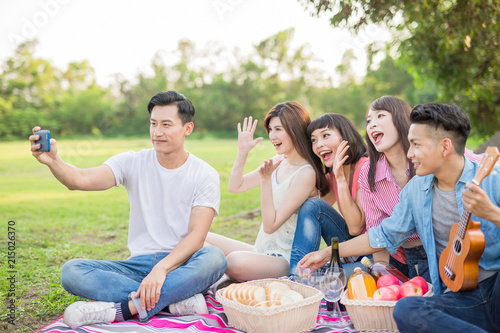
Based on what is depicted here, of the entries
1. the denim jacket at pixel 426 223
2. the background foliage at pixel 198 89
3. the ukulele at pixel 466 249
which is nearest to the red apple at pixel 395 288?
the denim jacket at pixel 426 223

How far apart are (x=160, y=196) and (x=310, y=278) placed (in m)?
1.39

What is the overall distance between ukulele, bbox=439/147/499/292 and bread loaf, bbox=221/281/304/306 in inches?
38.6

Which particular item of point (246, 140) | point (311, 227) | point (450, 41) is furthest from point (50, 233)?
point (450, 41)

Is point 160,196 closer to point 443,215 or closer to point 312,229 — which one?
point 312,229

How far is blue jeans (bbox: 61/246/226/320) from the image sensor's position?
3240 millimetres

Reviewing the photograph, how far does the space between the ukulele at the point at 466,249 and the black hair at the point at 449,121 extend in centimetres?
28

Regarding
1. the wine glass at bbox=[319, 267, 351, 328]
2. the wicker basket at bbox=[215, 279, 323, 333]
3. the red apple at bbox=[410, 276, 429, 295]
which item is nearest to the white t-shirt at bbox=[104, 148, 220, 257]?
→ the wicker basket at bbox=[215, 279, 323, 333]

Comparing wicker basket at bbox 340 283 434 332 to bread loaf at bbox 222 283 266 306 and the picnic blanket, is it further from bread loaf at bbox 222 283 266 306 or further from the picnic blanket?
bread loaf at bbox 222 283 266 306

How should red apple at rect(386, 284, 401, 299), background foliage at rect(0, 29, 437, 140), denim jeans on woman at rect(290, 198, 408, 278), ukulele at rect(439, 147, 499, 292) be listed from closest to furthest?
ukulele at rect(439, 147, 499, 292) < red apple at rect(386, 284, 401, 299) < denim jeans on woman at rect(290, 198, 408, 278) < background foliage at rect(0, 29, 437, 140)

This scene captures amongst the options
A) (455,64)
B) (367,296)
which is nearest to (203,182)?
(367,296)

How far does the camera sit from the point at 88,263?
3.38 m

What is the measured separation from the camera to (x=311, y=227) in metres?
3.71

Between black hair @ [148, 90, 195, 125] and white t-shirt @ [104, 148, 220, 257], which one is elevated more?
black hair @ [148, 90, 195, 125]

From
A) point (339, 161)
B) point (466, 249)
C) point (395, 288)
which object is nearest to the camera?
point (466, 249)
